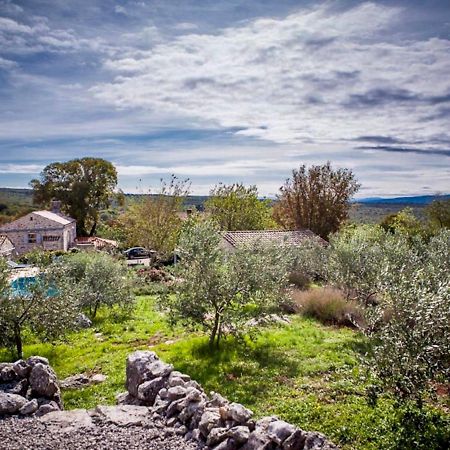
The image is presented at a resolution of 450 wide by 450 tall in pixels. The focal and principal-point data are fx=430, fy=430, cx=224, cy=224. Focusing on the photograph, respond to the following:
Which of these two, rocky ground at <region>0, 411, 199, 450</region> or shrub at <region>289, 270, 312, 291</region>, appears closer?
rocky ground at <region>0, 411, 199, 450</region>

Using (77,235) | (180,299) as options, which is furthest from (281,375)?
(77,235)

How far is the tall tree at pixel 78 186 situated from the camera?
202 feet

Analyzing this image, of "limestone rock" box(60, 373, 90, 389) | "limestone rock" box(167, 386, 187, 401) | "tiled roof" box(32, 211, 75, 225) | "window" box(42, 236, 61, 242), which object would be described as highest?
"tiled roof" box(32, 211, 75, 225)

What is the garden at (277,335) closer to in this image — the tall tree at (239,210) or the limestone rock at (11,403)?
the limestone rock at (11,403)

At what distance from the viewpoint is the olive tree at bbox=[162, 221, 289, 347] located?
15578 mm

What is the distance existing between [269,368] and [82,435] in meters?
6.90

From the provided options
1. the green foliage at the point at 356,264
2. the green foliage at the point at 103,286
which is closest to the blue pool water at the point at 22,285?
the green foliage at the point at 103,286

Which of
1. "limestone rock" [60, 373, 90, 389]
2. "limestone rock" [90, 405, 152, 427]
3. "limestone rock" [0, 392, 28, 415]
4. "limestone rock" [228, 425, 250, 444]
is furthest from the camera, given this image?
"limestone rock" [60, 373, 90, 389]

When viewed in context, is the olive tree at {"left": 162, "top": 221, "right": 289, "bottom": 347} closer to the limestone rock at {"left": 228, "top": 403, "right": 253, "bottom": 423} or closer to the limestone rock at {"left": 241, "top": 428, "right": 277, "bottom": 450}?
the limestone rock at {"left": 228, "top": 403, "right": 253, "bottom": 423}

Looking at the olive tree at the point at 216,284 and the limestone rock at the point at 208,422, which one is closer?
the limestone rock at the point at 208,422

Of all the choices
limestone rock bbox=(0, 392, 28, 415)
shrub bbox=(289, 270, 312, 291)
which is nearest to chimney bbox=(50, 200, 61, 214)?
shrub bbox=(289, 270, 312, 291)

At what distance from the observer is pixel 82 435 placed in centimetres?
916

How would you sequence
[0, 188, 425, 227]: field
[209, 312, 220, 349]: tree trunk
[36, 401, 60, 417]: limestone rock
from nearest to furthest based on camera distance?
[36, 401, 60, 417]: limestone rock, [209, 312, 220, 349]: tree trunk, [0, 188, 425, 227]: field

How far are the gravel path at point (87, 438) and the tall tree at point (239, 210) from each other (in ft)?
143
